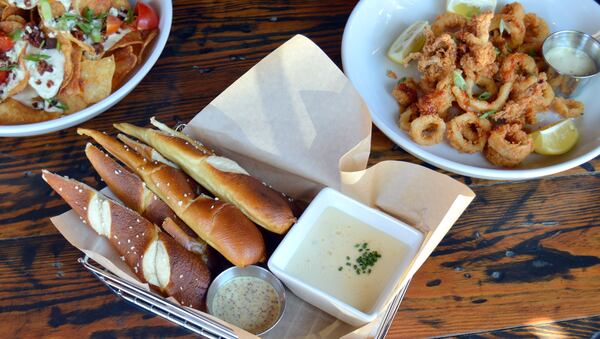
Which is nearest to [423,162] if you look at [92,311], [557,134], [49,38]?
[557,134]

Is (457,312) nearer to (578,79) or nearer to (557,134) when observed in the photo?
(557,134)

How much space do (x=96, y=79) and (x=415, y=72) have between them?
128cm

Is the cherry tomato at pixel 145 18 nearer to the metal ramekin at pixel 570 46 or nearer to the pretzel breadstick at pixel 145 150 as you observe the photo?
the pretzel breadstick at pixel 145 150

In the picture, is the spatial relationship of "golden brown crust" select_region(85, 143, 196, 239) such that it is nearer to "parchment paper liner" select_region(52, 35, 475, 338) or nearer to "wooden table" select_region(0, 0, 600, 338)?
"parchment paper liner" select_region(52, 35, 475, 338)

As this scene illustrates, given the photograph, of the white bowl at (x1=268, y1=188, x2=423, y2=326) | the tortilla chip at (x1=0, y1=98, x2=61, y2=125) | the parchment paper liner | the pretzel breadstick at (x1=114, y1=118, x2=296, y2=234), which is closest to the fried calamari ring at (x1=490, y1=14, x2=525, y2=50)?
the parchment paper liner

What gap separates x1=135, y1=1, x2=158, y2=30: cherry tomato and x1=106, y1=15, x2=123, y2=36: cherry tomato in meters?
0.08

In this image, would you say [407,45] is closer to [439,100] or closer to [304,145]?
[439,100]

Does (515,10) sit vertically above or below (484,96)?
above

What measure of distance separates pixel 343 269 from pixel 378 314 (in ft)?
0.64

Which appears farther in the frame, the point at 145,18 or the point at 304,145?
the point at 145,18

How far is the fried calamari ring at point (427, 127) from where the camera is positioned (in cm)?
217

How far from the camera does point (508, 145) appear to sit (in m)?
2.09

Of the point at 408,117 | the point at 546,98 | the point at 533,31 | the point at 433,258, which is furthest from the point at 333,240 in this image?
the point at 533,31

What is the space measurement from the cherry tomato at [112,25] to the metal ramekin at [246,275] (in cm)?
119
